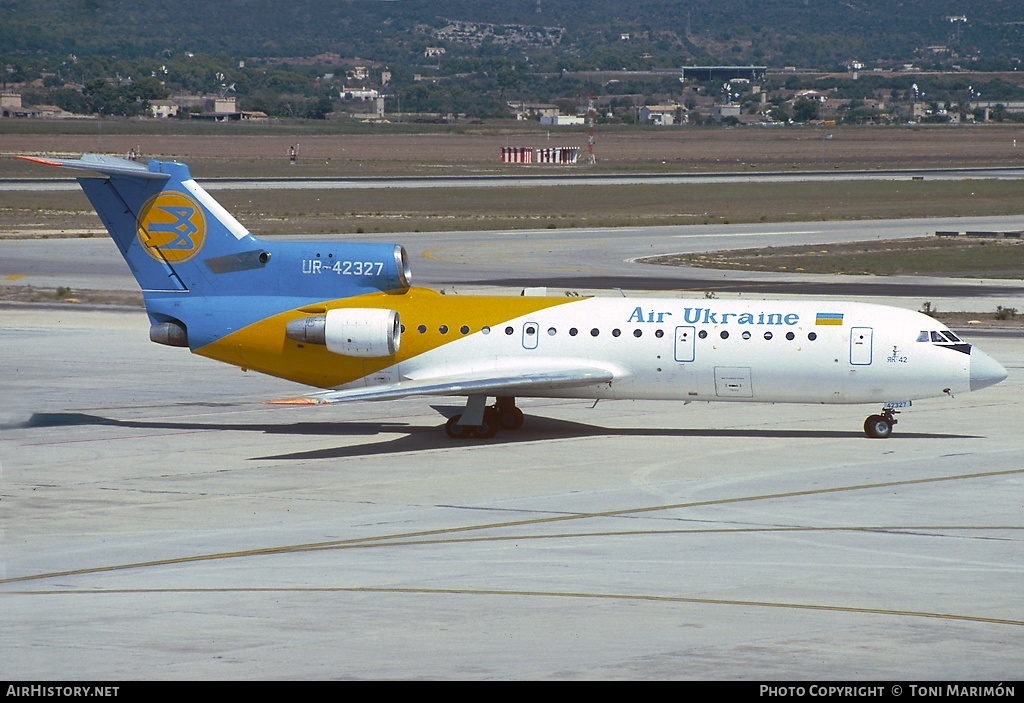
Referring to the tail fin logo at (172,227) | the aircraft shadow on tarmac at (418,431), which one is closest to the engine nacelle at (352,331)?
the aircraft shadow on tarmac at (418,431)

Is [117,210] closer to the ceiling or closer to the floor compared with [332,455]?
closer to the ceiling

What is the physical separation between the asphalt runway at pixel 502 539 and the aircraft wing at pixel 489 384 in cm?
141

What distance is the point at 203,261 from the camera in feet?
123

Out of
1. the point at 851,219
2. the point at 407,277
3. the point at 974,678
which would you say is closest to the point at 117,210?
the point at 407,277

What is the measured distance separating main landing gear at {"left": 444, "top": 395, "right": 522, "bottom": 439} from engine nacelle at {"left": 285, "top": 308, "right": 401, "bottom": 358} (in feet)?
7.36

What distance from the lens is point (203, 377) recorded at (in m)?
46.0

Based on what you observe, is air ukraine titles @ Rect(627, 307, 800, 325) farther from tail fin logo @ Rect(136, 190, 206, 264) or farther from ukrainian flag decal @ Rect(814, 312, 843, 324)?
tail fin logo @ Rect(136, 190, 206, 264)

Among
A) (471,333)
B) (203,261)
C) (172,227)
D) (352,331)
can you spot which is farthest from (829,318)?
(172,227)

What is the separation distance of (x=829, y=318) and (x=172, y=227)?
16.0 meters

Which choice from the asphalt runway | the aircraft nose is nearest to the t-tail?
the asphalt runway

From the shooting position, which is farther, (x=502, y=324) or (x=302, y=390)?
(x=302, y=390)

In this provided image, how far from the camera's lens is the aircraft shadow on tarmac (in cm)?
3669
